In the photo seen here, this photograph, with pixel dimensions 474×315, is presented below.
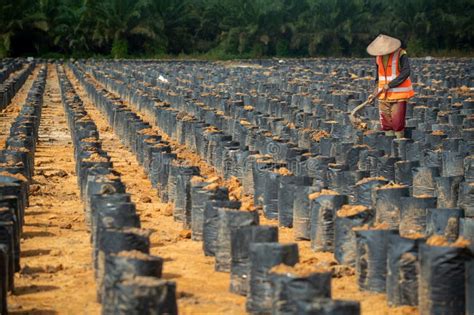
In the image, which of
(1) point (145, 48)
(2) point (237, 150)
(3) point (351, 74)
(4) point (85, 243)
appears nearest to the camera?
(4) point (85, 243)

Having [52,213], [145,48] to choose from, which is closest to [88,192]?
[52,213]

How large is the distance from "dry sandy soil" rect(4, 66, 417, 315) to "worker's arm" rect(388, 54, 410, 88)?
337cm

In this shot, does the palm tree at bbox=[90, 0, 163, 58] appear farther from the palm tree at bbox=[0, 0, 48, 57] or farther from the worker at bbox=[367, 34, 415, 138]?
the worker at bbox=[367, 34, 415, 138]

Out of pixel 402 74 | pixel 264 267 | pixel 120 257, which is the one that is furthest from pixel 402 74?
pixel 120 257

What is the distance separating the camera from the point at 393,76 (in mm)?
13109

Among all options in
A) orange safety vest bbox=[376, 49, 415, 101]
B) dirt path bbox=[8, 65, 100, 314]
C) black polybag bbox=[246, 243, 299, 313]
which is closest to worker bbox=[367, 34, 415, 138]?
orange safety vest bbox=[376, 49, 415, 101]

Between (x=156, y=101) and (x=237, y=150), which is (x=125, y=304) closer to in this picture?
(x=237, y=150)

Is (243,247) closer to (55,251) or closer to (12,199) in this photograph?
(55,251)

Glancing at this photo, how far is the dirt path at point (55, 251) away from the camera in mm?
6500

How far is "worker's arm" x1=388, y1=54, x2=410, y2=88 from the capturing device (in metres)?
13.0

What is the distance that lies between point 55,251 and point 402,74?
6350mm

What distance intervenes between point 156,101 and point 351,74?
11450mm

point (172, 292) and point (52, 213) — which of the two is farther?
point (52, 213)

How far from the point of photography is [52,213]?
9828 millimetres
